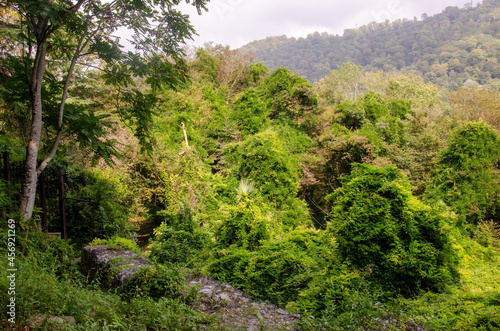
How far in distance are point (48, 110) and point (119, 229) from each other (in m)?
3.89

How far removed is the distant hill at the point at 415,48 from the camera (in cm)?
5728

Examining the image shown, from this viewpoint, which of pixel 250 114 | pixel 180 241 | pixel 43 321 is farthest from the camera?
pixel 250 114

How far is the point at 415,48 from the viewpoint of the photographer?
78250 mm

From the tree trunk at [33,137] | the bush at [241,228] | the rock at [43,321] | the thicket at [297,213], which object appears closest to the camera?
the rock at [43,321]

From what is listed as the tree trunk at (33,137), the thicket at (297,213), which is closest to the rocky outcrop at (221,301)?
the thicket at (297,213)

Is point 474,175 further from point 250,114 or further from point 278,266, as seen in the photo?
point 250,114

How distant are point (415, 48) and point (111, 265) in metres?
92.8

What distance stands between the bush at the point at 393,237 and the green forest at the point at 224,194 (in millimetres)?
21

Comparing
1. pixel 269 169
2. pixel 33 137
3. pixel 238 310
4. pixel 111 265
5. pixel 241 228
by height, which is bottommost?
pixel 238 310

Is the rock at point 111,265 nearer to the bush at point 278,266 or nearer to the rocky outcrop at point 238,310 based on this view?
the rocky outcrop at point 238,310

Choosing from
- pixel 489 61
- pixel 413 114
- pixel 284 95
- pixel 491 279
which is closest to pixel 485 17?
pixel 489 61

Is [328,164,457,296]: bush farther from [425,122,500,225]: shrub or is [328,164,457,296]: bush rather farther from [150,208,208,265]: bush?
[425,122,500,225]: shrub

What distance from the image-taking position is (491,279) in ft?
14.1

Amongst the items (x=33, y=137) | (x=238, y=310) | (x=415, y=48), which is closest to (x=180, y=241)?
(x=238, y=310)
